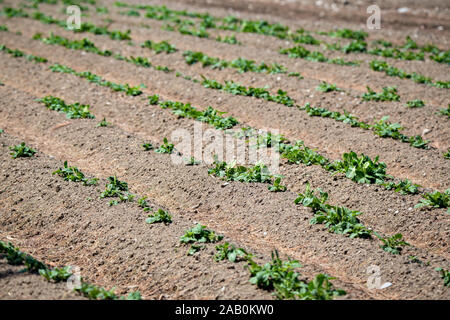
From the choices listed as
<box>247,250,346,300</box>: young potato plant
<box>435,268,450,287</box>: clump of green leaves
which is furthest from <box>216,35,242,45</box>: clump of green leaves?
<box>435,268,450,287</box>: clump of green leaves

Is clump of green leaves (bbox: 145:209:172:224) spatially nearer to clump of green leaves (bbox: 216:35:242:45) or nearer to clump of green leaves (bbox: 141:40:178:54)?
clump of green leaves (bbox: 141:40:178:54)

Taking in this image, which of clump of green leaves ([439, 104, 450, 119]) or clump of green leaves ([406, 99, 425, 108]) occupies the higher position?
clump of green leaves ([406, 99, 425, 108])

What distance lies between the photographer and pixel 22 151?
21.4 feet

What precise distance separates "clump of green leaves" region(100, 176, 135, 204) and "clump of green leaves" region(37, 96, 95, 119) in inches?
83.0

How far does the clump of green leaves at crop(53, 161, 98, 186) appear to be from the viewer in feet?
19.4

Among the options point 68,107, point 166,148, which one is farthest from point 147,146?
point 68,107

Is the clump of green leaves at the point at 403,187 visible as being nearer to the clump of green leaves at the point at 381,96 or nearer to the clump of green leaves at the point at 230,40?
the clump of green leaves at the point at 381,96

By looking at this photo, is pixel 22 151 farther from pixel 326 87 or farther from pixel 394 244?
pixel 326 87

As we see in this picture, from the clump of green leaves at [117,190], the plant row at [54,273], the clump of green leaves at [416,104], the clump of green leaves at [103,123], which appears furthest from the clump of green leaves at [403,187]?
the clump of green leaves at [103,123]

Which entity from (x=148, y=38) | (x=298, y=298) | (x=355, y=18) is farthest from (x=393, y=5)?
(x=298, y=298)

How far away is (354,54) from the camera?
32.6ft

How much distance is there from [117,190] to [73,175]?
0.66m

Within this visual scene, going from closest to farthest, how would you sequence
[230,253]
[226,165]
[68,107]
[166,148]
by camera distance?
[230,253]
[226,165]
[166,148]
[68,107]

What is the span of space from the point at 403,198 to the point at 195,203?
8.03 feet
